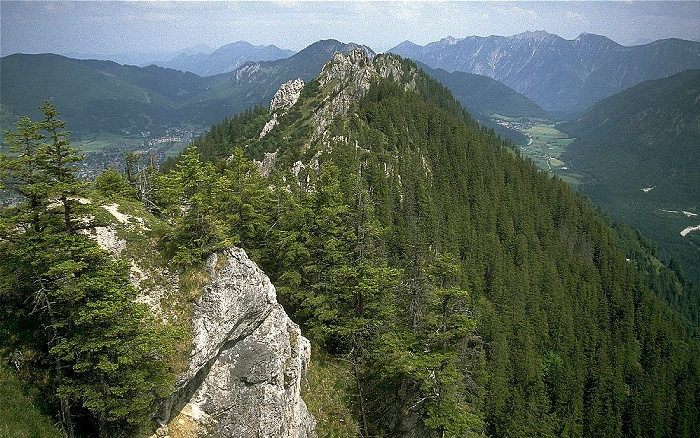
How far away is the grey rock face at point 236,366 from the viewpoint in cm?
2395

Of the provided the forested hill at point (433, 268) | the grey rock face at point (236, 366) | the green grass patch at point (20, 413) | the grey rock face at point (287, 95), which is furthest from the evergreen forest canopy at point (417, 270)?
the grey rock face at point (287, 95)

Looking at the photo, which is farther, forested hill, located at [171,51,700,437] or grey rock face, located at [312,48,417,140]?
grey rock face, located at [312,48,417,140]

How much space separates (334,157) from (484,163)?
185ft

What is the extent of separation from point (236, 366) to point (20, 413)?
10.7 m

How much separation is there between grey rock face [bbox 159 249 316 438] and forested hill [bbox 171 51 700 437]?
323 cm

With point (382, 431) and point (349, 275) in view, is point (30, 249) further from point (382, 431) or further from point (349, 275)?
point (382, 431)

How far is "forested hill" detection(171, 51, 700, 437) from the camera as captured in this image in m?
30.7

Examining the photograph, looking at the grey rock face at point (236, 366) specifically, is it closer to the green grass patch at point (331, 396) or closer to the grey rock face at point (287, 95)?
the green grass patch at point (331, 396)

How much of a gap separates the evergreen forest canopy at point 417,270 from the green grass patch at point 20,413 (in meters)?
0.90

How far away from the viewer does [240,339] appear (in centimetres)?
2631

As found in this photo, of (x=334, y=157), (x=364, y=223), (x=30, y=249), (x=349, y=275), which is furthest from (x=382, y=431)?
(x=334, y=157)

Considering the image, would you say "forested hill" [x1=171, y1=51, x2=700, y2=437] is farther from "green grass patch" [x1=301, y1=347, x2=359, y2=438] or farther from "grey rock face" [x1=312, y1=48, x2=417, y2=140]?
"grey rock face" [x1=312, y1=48, x2=417, y2=140]

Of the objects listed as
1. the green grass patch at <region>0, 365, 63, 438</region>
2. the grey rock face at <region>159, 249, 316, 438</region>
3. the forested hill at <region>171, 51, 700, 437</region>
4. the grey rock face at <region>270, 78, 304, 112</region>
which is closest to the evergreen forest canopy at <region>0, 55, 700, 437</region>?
the forested hill at <region>171, 51, 700, 437</region>

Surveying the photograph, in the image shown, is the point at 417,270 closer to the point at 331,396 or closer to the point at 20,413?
the point at 331,396
